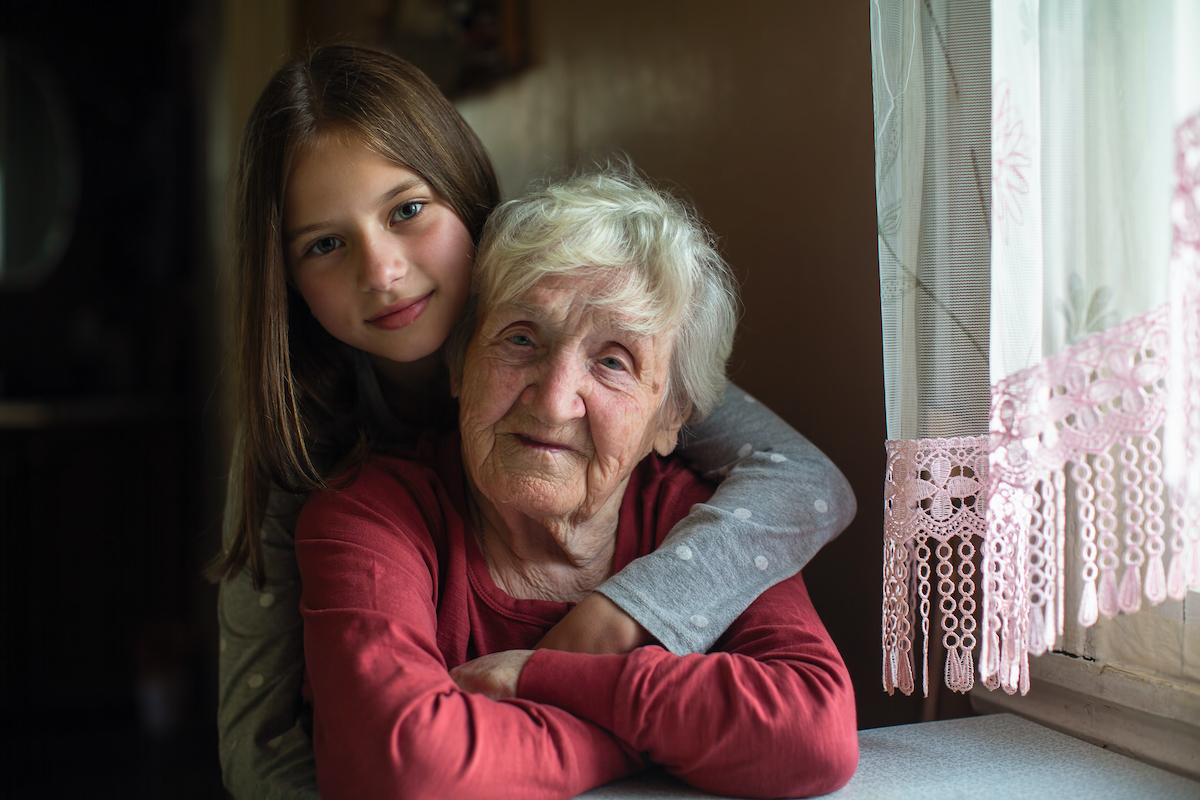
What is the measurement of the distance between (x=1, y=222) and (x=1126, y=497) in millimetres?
3850

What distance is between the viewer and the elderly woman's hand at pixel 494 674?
1019mm

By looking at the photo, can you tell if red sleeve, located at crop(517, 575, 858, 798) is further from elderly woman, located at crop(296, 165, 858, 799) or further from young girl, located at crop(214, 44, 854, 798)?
young girl, located at crop(214, 44, 854, 798)

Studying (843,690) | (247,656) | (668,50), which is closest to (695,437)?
(843,690)

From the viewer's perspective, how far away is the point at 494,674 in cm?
104

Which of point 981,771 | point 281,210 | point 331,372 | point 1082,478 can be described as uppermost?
point 281,210

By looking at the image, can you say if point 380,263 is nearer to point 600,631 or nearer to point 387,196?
point 387,196

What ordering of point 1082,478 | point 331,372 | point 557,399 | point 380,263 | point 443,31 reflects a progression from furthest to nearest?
point 443,31, point 331,372, point 380,263, point 557,399, point 1082,478

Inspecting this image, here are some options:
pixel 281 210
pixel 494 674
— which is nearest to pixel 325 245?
pixel 281 210

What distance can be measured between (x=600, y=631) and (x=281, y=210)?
75 cm

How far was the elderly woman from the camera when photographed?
0.95 m

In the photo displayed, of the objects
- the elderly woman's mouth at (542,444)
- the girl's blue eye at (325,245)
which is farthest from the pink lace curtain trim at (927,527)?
the girl's blue eye at (325,245)

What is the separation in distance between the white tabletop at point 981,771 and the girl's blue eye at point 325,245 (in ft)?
2.70

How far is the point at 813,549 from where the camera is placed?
1.21 m

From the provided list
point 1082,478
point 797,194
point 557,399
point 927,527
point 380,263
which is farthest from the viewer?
point 797,194
